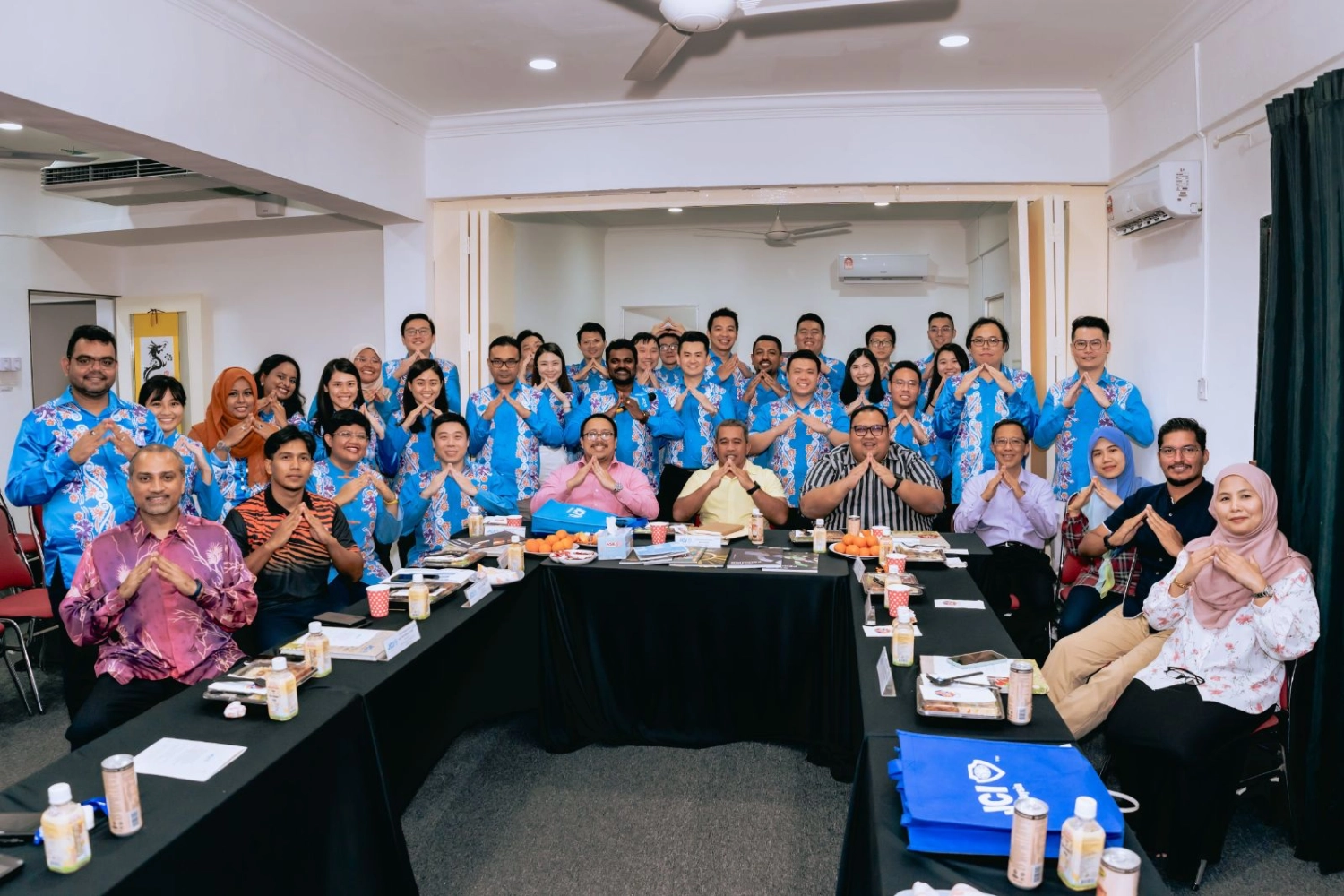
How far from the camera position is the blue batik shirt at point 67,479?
2.93 m

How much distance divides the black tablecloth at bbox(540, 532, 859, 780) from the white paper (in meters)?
1.45

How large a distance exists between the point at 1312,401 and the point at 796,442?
7.56 feet

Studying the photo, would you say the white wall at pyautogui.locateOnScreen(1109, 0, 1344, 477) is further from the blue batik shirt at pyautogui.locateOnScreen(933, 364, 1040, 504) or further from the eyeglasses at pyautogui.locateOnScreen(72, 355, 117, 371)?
the eyeglasses at pyautogui.locateOnScreen(72, 355, 117, 371)

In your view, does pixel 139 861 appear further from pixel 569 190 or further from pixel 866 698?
pixel 569 190

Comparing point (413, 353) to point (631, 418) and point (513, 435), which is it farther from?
point (631, 418)

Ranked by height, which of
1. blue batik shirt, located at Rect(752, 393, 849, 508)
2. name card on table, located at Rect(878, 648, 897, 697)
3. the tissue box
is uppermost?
blue batik shirt, located at Rect(752, 393, 849, 508)

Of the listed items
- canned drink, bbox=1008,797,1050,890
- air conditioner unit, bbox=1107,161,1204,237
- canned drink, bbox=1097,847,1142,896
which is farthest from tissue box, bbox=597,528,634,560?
air conditioner unit, bbox=1107,161,1204,237

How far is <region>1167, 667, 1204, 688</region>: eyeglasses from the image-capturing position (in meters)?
2.45

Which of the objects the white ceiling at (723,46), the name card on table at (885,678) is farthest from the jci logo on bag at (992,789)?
the white ceiling at (723,46)

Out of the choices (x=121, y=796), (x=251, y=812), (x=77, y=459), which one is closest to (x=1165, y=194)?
(x=251, y=812)

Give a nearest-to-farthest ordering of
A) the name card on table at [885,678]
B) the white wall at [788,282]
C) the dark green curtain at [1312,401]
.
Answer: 1. the name card on table at [885,678]
2. the dark green curtain at [1312,401]
3. the white wall at [788,282]

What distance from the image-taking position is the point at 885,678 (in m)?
2.00

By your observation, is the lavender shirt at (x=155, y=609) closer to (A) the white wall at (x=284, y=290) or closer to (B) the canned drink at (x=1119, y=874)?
(B) the canned drink at (x=1119, y=874)

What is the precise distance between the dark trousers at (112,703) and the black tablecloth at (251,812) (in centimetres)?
56
